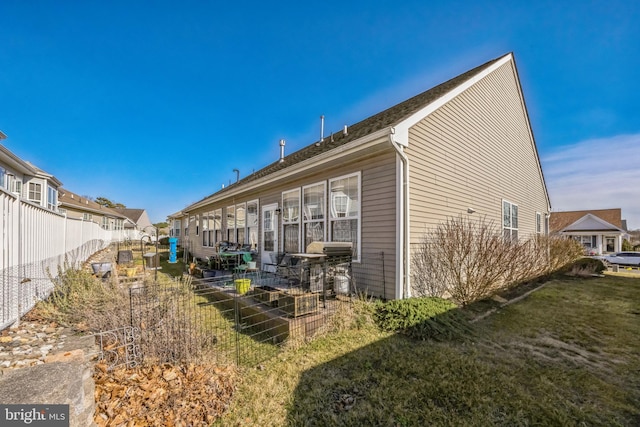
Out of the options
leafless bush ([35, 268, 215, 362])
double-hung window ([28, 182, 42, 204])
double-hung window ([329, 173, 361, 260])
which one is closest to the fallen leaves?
leafless bush ([35, 268, 215, 362])

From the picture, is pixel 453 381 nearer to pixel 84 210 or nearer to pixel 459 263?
pixel 459 263

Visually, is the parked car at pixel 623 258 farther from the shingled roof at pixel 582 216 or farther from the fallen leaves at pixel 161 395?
the fallen leaves at pixel 161 395

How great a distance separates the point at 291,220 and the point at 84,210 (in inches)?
1120

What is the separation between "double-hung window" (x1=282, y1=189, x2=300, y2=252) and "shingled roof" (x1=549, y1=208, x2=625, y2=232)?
101 feet

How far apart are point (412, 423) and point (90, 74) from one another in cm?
1468

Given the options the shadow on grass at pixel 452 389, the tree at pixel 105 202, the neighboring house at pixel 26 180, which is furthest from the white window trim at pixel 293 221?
the tree at pixel 105 202

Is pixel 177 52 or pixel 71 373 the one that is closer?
pixel 71 373

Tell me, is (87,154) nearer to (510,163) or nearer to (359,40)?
(359,40)

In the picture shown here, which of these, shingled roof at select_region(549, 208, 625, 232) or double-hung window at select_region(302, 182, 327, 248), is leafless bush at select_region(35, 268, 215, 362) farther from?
shingled roof at select_region(549, 208, 625, 232)

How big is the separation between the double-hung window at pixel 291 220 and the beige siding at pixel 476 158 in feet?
12.0

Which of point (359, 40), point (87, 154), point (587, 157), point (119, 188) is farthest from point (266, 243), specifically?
point (119, 188)

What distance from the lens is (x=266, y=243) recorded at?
1002 centimetres

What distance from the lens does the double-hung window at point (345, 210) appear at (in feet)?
21.6

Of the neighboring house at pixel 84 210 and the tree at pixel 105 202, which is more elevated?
the tree at pixel 105 202
